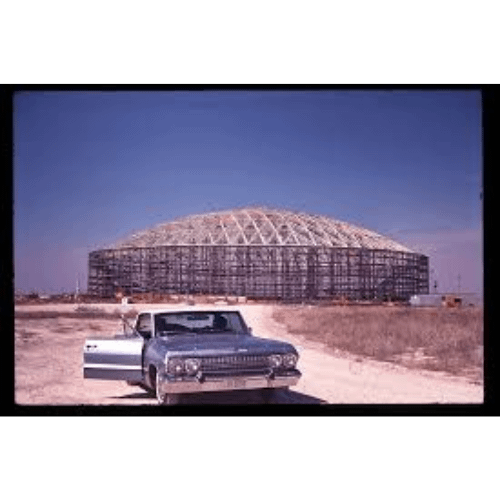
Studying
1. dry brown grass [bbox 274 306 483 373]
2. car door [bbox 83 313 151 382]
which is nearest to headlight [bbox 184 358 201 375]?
car door [bbox 83 313 151 382]

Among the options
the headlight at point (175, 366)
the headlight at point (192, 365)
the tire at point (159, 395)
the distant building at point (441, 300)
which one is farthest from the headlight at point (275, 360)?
the distant building at point (441, 300)

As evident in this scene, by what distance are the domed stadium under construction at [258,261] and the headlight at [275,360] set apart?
3795 cm

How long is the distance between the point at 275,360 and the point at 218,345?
0.65 m

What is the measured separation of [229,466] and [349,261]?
144ft

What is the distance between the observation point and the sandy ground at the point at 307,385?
355 inches

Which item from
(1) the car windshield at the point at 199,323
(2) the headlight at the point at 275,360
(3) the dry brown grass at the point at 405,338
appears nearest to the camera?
(2) the headlight at the point at 275,360

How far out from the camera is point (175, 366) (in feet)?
23.6

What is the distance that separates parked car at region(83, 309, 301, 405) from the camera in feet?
23.7

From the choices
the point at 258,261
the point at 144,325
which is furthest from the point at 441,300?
the point at 144,325

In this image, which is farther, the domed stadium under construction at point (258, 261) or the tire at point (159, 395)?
the domed stadium under construction at point (258, 261)

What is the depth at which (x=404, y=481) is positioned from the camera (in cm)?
→ 603

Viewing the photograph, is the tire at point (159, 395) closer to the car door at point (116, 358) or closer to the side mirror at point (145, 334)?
the car door at point (116, 358)
